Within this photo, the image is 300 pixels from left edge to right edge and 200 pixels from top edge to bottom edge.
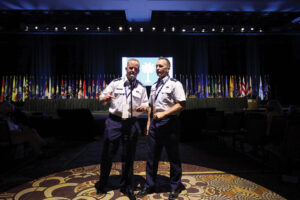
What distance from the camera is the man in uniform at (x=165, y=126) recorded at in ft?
7.07

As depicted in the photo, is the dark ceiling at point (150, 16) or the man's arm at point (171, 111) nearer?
the man's arm at point (171, 111)

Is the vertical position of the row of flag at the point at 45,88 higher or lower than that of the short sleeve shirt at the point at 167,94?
higher

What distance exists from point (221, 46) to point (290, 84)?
411 centimetres

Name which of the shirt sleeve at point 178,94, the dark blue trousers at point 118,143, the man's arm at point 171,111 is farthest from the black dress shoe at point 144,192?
the shirt sleeve at point 178,94

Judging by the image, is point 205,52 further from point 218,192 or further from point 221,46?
point 218,192

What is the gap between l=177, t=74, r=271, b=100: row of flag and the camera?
10375 mm

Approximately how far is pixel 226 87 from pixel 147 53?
4618 millimetres

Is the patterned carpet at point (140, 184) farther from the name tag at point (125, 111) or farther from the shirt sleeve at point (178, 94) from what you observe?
the shirt sleeve at point (178, 94)

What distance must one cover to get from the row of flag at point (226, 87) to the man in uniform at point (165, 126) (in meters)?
8.12

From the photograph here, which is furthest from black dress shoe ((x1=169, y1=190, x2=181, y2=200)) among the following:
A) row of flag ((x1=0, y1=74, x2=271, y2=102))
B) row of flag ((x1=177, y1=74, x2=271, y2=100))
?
row of flag ((x1=177, y1=74, x2=271, y2=100))

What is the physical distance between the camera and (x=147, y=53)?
11.1 metres

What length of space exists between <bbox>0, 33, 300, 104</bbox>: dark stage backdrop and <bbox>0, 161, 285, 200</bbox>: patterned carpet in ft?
29.1

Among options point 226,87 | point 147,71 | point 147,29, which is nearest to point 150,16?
point 147,29

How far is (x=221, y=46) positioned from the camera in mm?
11648
